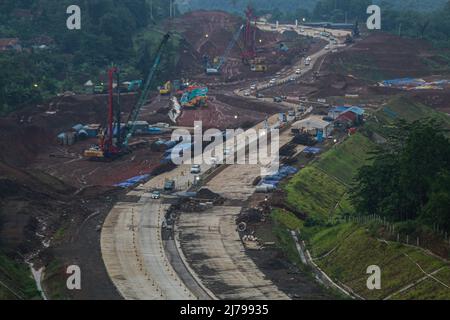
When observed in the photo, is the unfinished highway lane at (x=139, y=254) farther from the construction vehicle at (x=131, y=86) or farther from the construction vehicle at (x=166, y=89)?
the construction vehicle at (x=166, y=89)

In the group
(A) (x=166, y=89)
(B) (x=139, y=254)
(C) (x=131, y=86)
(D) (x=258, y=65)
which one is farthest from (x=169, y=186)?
(D) (x=258, y=65)

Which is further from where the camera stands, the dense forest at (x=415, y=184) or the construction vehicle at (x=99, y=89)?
the construction vehicle at (x=99, y=89)

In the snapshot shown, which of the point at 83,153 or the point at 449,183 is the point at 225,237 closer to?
the point at 449,183

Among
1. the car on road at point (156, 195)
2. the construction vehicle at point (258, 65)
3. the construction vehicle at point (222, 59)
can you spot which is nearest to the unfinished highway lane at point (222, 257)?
the car on road at point (156, 195)

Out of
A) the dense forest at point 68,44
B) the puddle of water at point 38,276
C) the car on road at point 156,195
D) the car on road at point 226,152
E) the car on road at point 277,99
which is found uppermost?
the dense forest at point 68,44

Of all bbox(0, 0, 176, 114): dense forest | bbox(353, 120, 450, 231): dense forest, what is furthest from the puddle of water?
bbox(0, 0, 176, 114): dense forest

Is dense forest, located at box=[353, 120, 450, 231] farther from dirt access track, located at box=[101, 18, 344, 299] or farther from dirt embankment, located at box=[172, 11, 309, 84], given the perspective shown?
dirt embankment, located at box=[172, 11, 309, 84]
